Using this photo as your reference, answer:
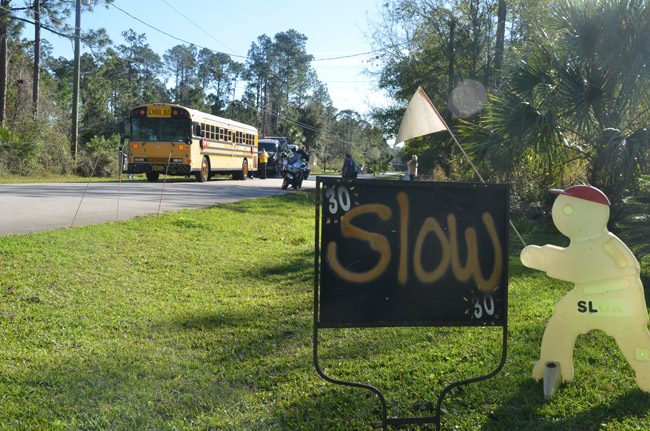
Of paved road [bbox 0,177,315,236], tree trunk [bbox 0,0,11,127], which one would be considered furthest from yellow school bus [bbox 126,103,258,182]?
tree trunk [bbox 0,0,11,127]

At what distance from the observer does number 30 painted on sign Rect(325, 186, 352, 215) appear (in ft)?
11.0

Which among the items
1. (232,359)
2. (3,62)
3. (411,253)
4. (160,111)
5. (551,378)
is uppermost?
(3,62)

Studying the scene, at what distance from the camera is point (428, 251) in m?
3.53

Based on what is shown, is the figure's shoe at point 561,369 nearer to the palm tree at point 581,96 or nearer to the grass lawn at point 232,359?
the grass lawn at point 232,359

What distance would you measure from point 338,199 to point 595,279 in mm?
1709

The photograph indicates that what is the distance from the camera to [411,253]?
3.50 m

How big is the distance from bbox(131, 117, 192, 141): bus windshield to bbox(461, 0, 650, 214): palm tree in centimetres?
1493

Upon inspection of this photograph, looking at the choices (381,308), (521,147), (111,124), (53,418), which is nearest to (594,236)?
(381,308)

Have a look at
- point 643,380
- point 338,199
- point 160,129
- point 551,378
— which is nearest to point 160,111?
point 160,129

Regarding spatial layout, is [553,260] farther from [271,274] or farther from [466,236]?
[271,274]

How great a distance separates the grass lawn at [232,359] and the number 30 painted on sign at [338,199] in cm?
120

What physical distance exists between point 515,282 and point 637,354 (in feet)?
12.6

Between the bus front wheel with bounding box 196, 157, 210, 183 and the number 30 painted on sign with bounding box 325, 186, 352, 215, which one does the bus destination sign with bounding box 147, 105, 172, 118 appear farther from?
the number 30 painted on sign with bounding box 325, 186, 352, 215

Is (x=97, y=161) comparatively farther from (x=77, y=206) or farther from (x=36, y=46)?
(x=77, y=206)
